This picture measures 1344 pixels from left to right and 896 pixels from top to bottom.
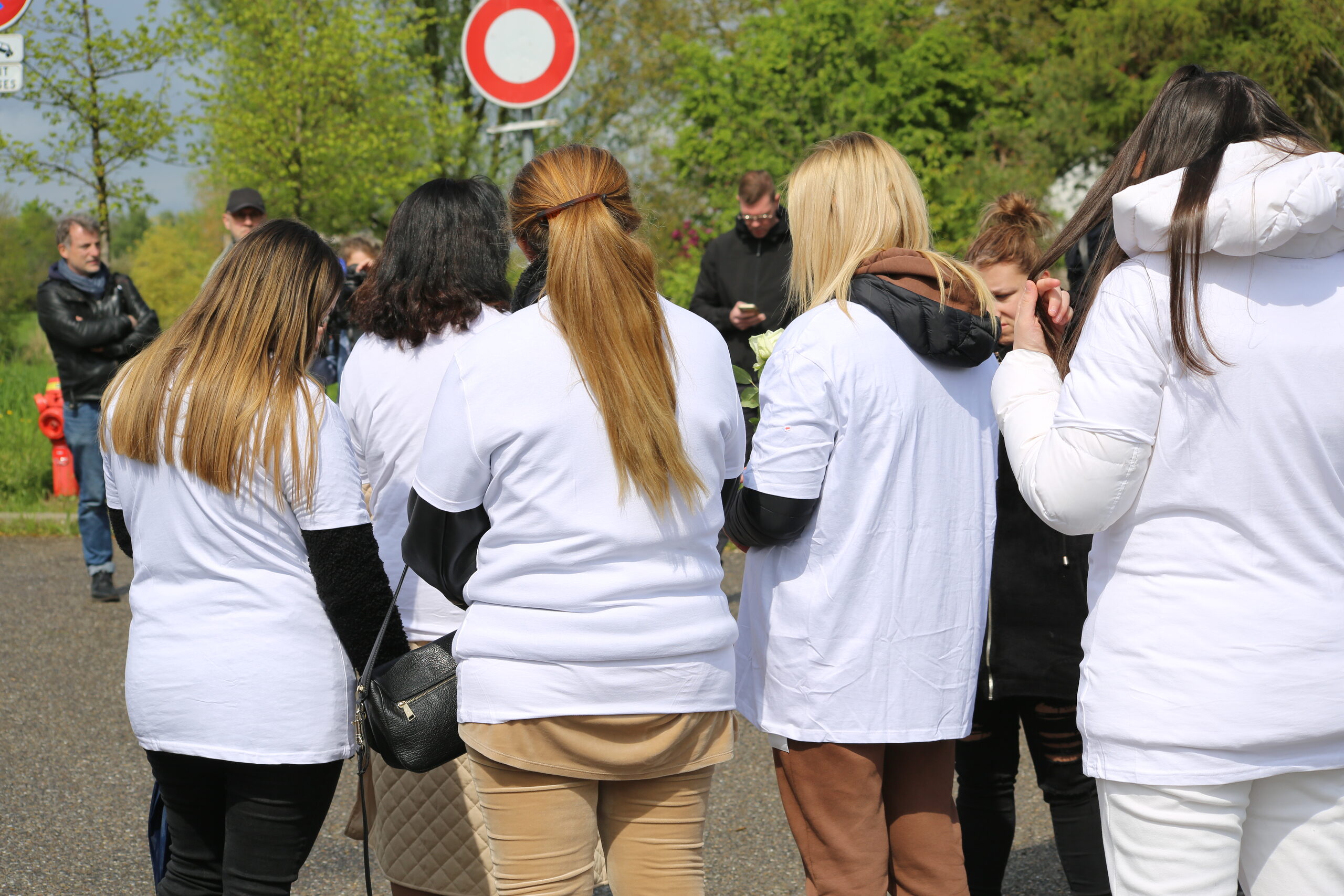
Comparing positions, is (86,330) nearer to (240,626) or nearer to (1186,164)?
(240,626)

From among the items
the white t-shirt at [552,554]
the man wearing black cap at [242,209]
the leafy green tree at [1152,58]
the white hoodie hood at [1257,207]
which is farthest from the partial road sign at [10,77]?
the leafy green tree at [1152,58]

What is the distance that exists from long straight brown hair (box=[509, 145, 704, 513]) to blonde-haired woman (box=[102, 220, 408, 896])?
0.64m

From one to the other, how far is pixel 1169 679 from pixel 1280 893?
39 centimetres

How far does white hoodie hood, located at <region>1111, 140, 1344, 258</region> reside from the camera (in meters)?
1.84

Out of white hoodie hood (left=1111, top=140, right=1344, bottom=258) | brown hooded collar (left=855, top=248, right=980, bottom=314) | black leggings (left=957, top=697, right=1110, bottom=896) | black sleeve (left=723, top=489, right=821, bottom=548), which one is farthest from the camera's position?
black leggings (left=957, top=697, right=1110, bottom=896)

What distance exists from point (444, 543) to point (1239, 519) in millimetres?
1382

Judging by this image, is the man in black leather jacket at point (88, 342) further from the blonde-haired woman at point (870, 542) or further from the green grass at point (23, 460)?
the blonde-haired woman at point (870, 542)

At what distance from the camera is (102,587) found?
24.3 ft

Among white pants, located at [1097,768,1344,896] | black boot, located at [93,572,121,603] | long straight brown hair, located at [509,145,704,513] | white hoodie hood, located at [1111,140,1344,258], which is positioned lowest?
black boot, located at [93,572,121,603]

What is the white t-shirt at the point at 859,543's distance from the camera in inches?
103

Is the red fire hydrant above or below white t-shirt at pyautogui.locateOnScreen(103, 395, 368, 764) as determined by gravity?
below

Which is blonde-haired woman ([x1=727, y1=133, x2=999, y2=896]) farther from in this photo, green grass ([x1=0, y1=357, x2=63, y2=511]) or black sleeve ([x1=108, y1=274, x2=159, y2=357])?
green grass ([x1=0, y1=357, x2=63, y2=511])

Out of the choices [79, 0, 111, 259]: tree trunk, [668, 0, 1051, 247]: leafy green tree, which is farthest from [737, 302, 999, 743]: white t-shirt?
[79, 0, 111, 259]: tree trunk

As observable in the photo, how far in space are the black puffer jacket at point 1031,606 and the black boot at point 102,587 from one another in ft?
19.5
